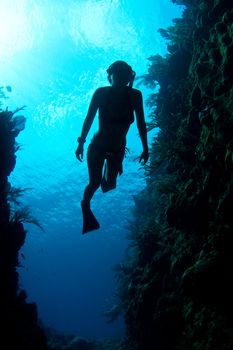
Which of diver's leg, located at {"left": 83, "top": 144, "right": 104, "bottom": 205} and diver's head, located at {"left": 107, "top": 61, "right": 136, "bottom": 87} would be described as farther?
diver's leg, located at {"left": 83, "top": 144, "right": 104, "bottom": 205}

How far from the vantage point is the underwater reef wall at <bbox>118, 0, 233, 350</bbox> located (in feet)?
20.9

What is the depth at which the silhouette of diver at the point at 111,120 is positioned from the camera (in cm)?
503

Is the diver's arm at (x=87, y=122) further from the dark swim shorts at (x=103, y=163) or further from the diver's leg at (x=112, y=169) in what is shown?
the diver's leg at (x=112, y=169)

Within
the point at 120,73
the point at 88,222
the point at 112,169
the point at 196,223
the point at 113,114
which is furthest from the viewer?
the point at 196,223

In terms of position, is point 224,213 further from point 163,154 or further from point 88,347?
point 88,347

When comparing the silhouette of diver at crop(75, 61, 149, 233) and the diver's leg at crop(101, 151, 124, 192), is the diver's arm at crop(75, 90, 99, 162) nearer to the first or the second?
the silhouette of diver at crop(75, 61, 149, 233)

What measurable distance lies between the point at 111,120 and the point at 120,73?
72 centimetres

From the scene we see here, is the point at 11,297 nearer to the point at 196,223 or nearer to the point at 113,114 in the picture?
the point at 196,223

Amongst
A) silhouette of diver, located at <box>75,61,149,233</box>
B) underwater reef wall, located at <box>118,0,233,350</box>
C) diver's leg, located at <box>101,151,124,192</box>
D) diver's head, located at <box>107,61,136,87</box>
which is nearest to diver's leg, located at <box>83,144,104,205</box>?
silhouette of diver, located at <box>75,61,149,233</box>

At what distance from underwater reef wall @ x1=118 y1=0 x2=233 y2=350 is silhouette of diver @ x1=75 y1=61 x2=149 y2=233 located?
2556mm

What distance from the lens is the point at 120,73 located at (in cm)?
494

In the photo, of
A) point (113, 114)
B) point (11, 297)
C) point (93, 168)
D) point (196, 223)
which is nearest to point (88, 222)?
point (93, 168)

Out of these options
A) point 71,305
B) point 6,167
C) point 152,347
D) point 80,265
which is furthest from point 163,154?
point 71,305

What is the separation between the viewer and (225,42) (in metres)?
8.14
